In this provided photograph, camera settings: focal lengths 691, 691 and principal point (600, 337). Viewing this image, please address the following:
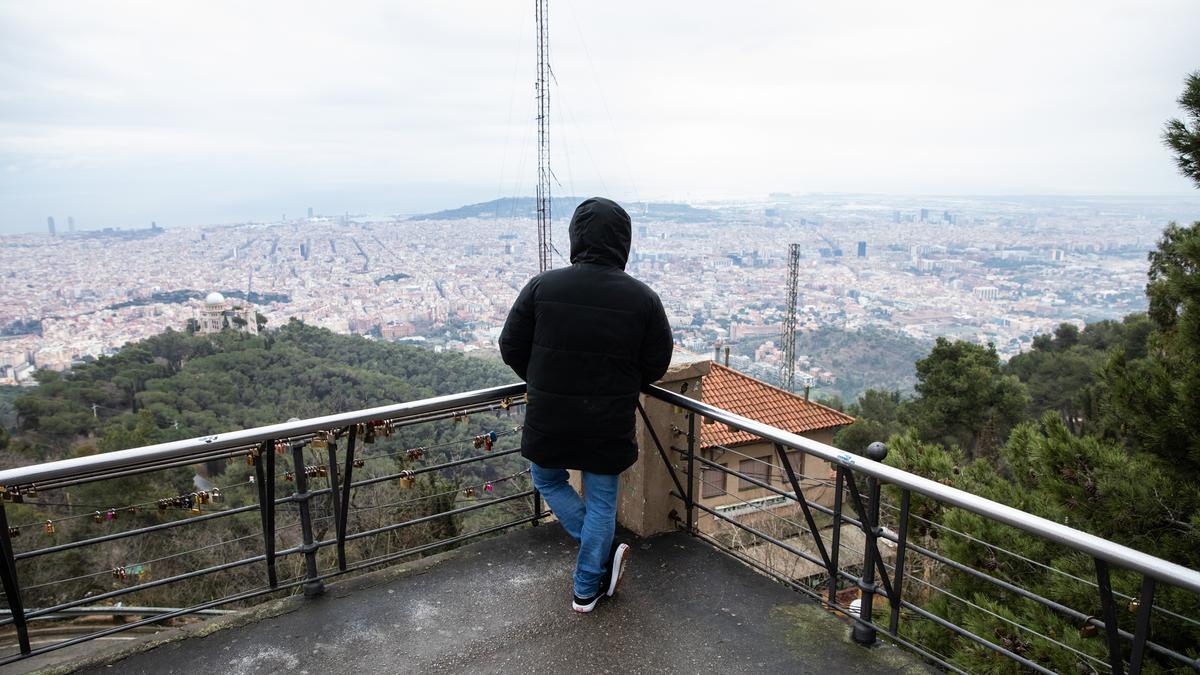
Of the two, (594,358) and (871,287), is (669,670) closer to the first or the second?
(594,358)

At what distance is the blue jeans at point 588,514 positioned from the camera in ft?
10.4

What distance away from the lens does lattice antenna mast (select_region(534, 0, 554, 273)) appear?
12961 mm

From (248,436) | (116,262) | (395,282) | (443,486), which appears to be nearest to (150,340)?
(395,282)

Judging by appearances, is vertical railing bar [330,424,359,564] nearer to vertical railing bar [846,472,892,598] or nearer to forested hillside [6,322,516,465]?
vertical railing bar [846,472,892,598]

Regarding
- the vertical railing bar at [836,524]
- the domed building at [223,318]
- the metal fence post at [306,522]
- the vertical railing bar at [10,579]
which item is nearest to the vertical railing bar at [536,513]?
the metal fence post at [306,522]

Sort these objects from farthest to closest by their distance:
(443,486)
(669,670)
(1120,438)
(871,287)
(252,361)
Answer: (871,287) → (252,361) → (443,486) → (1120,438) → (669,670)

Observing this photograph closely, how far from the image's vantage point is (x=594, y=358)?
298 centimetres

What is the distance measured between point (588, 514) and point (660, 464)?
89 cm

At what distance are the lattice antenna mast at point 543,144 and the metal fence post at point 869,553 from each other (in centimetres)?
948

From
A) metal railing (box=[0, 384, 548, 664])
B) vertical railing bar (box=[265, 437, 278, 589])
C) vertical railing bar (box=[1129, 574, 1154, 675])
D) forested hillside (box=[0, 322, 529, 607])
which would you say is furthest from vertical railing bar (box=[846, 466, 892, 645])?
forested hillside (box=[0, 322, 529, 607])

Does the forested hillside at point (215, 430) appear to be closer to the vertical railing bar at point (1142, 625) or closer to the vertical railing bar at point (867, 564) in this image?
the vertical railing bar at point (867, 564)

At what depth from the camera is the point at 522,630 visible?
Result: 3146 millimetres

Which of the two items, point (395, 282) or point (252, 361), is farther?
point (395, 282)

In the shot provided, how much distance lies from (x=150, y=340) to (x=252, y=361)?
9.97m
